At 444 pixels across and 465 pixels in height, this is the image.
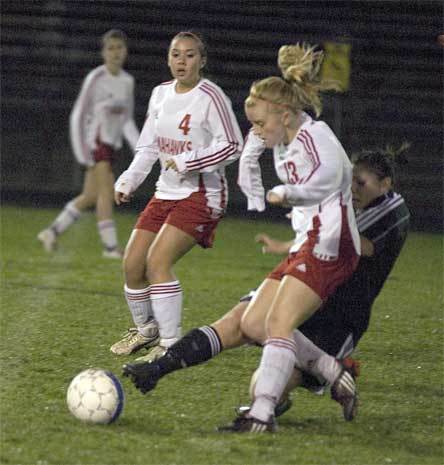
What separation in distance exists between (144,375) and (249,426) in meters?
0.59

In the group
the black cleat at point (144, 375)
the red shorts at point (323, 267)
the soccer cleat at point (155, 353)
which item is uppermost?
the red shorts at point (323, 267)

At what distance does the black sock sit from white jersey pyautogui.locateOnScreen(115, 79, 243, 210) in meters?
1.37

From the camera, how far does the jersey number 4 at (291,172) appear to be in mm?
4984

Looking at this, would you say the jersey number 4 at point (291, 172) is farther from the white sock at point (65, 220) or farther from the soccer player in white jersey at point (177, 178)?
the white sock at point (65, 220)

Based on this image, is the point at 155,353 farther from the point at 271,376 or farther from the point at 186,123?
the point at 271,376

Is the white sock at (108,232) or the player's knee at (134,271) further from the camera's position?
the white sock at (108,232)

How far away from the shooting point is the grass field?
4645 mm

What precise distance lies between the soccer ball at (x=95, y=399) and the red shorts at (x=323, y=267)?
0.91 m

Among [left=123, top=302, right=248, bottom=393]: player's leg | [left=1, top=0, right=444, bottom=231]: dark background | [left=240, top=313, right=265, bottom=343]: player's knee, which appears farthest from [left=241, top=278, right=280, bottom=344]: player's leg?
[left=1, top=0, right=444, bottom=231]: dark background

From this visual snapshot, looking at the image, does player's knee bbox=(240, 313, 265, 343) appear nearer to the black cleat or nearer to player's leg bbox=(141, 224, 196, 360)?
the black cleat

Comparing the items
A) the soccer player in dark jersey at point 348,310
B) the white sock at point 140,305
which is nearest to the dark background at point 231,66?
the white sock at point 140,305

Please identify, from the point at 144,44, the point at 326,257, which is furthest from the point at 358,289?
the point at 144,44

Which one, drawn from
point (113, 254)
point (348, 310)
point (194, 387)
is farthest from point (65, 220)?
point (348, 310)

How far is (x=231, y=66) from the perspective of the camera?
62.0ft
